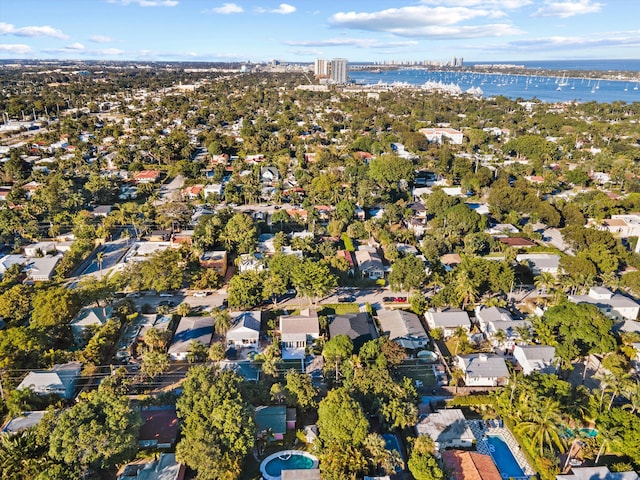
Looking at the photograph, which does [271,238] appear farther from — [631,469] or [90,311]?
[631,469]

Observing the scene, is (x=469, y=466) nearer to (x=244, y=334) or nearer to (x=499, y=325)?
(x=499, y=325)

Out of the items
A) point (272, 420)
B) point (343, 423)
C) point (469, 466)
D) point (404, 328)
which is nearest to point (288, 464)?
point (272, 420)

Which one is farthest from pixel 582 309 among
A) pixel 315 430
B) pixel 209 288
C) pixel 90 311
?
pixel 90 311

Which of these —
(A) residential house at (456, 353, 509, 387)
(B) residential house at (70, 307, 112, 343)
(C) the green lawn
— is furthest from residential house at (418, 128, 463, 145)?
(B) residential house at (70, 307, 112, 343)

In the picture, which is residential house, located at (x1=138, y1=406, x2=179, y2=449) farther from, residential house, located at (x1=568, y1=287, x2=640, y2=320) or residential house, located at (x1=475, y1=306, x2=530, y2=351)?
residential house, located at (x1=568, y1=287, x2=640, y2=320)

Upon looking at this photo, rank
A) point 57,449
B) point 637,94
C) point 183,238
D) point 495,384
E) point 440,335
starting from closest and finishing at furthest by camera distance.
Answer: point 57,449
point 495,384
point 440,335
point 183,238
point 637,94

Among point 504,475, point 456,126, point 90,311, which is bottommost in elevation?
point 504,475
